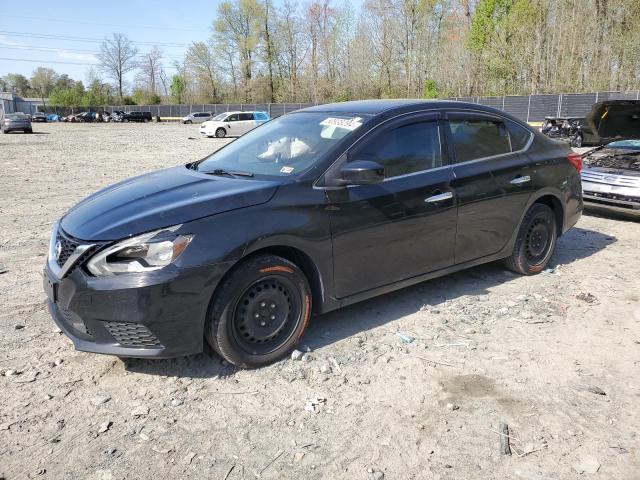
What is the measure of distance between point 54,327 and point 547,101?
36997mm

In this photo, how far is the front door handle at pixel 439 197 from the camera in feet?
14.1

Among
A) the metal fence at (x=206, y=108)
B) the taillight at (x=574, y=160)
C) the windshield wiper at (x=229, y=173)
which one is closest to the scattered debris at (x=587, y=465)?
the windshield wiper at (x=229, y=173)

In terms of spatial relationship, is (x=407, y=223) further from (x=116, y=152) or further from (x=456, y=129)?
(x=116, y=152)

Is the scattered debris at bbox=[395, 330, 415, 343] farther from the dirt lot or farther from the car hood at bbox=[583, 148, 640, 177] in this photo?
the car hood at bbox=[583, 148, 640, 177]

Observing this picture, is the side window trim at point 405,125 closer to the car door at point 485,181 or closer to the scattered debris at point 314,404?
the car door at point 485,181

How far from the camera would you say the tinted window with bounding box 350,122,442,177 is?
4.07 metres

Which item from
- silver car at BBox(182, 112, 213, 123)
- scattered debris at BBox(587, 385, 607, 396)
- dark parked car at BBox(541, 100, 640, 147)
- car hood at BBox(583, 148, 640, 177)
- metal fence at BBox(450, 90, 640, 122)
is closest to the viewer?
scattered debris at BBox(587, 385, 607, 396)

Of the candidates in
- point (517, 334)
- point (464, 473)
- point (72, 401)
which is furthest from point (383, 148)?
point (72, 401)

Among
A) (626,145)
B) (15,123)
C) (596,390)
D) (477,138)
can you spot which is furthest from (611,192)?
(15,123)

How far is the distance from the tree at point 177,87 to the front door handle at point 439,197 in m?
85.5

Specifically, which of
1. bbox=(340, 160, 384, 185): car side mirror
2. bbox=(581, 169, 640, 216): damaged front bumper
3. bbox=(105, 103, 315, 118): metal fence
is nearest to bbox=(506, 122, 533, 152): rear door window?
bbox=(340, 160, 384, 185): car side mirror

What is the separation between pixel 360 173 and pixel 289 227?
24.2 inches

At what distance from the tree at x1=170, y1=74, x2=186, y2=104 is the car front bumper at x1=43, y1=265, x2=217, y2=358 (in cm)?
8617

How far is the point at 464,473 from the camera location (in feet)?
8.59
